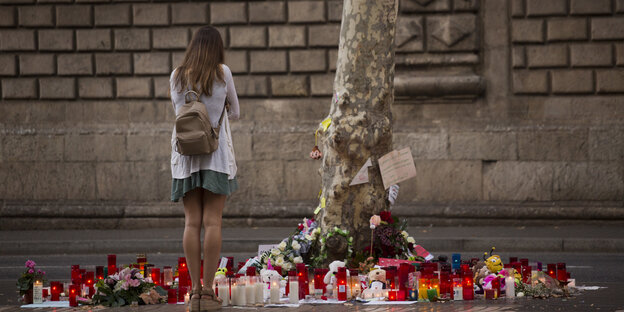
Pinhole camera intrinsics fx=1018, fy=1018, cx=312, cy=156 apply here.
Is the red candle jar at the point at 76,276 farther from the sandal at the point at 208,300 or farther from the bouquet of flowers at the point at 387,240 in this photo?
the bouquet of flowers at the point at 387,240

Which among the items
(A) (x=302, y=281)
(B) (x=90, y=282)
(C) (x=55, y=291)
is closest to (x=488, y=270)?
(A) (x=302, y=281)

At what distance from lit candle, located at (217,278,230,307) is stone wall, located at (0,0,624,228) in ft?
24.8

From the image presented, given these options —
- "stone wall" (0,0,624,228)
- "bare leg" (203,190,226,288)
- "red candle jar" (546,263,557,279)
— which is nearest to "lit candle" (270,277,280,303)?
"bare leg" (203,190,226,288)

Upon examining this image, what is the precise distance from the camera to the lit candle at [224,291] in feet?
23.7

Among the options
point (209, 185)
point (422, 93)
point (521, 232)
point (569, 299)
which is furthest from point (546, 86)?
point (209, 185)

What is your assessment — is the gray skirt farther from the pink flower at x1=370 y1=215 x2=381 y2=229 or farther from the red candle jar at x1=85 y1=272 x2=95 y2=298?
the pink flower at x1=370 y1=215 x2=381 y2=229

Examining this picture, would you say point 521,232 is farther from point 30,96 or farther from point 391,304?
point 30,96

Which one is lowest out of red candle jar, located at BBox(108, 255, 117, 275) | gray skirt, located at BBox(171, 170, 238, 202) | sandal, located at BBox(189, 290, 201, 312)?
sandal, located at BBox(189, 290, 201, 312)

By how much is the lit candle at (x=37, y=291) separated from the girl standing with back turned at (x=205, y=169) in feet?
4.31

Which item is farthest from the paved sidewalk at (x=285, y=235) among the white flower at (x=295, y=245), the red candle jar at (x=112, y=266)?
the red candle jar at (x=112, y=266)

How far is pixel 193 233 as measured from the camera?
6879 millimetres

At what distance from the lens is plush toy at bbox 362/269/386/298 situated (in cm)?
736

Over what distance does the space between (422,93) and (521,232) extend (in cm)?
291

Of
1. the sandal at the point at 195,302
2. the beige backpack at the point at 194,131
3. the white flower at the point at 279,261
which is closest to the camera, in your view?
the beige backpack at the point at 194,131
